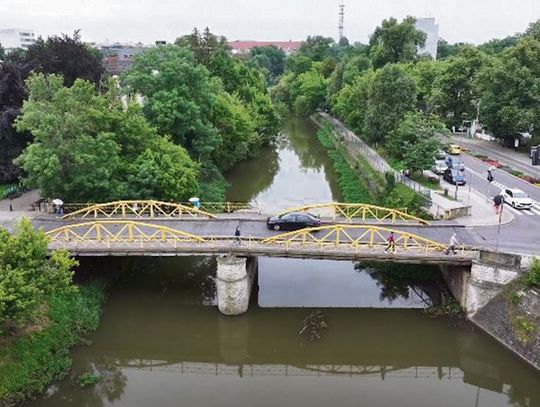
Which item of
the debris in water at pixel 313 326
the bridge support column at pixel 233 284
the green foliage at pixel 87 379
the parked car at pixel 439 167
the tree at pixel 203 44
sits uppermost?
the tree at pixel 203 44

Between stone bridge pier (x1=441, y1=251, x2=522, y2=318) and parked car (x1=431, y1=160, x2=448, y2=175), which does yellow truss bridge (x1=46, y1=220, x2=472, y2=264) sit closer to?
stone bridge pier (x1=441, y1=251, x2=522, y2=318)

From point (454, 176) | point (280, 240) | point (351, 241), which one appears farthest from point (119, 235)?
point (454, 176)

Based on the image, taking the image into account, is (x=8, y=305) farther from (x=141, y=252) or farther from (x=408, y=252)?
(x=408, y=252)

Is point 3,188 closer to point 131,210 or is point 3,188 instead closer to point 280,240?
point 131,210

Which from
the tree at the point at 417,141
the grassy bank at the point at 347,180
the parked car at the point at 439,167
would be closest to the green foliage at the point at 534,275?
the tree at the point at 417,141

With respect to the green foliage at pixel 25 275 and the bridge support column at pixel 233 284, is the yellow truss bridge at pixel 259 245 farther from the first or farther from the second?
the green foliage at pixel 25 275

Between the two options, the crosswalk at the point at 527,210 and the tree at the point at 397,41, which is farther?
the tree at the point at 397,41
